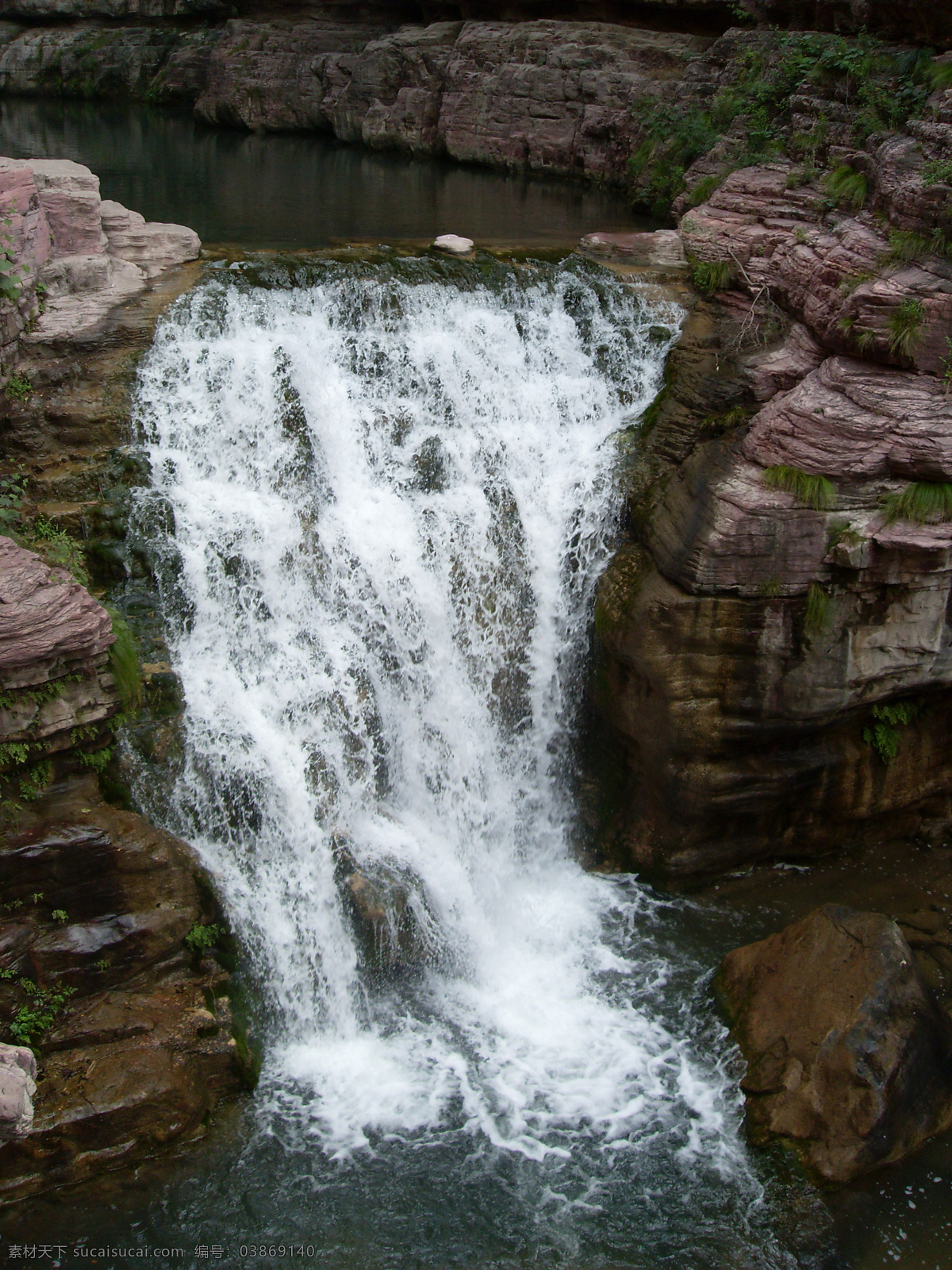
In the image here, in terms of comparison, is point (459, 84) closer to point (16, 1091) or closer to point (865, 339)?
point (865, 339)

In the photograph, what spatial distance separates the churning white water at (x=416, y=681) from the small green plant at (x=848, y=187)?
2.19 metres

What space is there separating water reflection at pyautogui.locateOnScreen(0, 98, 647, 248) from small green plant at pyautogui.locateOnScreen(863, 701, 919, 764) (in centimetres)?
725

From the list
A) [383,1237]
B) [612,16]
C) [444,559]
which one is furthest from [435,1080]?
[612,16]

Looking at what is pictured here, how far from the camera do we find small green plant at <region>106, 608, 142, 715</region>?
690cm

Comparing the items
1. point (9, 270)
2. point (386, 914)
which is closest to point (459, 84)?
point (9, 270)

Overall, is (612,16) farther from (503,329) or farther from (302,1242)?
(302,1242)

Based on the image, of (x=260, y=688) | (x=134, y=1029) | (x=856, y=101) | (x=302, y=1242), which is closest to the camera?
(x=302, y=1242)

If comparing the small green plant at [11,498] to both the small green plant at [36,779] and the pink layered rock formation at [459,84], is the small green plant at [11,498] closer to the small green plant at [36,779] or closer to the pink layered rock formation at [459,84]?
the small green plant at [36,779]

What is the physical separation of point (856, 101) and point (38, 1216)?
39.1 feet

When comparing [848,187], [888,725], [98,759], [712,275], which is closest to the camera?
[98,759]

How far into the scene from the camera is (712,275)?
10242 millimetres

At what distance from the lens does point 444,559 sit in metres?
8.50

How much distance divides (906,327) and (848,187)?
279 centimetres

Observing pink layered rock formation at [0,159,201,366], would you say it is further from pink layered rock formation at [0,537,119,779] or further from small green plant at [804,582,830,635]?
small green plant at [804,582,830,635]
